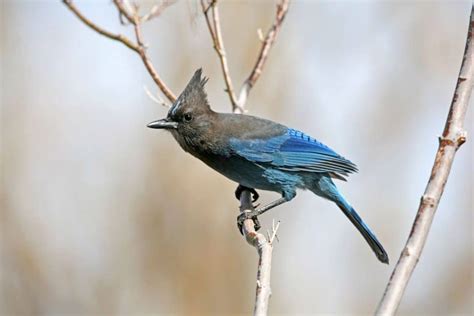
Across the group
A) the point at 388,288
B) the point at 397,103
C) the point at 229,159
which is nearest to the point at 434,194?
the point at 388,288

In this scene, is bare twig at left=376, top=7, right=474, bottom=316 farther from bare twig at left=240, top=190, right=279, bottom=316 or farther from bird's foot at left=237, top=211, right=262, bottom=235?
bird's foot at left=237, top=211, right=262, bottom=235

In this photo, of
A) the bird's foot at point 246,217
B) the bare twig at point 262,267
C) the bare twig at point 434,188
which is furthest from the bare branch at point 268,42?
the bare twig at point 434,188

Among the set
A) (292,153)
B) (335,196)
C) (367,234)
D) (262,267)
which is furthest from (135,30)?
(262,267)

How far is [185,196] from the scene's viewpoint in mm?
7836

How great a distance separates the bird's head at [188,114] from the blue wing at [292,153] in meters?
0.24

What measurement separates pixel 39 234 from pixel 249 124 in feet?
11.6

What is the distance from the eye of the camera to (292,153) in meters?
5.05

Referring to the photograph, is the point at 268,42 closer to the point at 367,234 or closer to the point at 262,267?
the point at 367,234

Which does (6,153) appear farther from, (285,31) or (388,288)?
(388,288)

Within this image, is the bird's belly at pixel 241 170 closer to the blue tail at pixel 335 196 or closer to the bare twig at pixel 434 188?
the blue tail at pixel 335 196

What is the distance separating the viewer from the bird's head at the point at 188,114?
15.5ft

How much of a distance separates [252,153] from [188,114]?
465mm

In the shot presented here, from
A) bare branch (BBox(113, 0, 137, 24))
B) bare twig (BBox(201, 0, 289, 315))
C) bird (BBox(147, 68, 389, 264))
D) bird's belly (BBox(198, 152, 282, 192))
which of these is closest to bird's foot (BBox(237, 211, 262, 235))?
bare twig (BBox(201, 0, 289, 315))

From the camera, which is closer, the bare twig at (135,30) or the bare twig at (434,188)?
the bare twig at (434,188)
